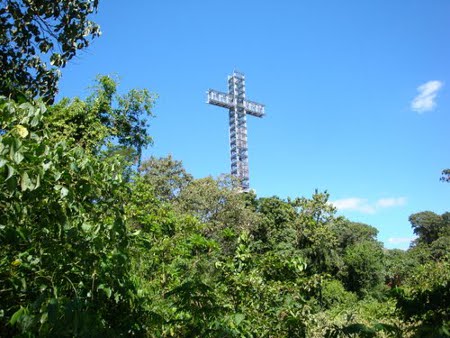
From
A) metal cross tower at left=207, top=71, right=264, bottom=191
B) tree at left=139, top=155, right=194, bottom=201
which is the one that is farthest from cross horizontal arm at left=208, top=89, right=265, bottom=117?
tree at left=139, top=155, right=194, bottom=201

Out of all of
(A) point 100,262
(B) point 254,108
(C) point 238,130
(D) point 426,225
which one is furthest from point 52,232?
(B) point 254,108

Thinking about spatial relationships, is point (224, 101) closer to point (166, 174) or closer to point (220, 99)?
point (220, 99)

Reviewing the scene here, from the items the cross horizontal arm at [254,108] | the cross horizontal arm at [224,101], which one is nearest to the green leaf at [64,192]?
the cross horizontal arm at [224,101]

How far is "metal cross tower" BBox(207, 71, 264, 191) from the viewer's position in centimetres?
5628

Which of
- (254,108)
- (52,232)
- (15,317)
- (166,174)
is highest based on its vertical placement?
(254,108)

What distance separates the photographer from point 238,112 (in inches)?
2387

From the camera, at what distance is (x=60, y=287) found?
170cm

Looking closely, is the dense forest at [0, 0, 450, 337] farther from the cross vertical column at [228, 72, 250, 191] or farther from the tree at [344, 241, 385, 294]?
the cross vertical column at [228, 72, 250, 191]

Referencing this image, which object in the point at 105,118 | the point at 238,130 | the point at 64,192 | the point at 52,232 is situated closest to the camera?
the point at 64,192

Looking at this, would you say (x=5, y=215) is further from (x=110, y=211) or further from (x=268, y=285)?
(x=268, y=285)

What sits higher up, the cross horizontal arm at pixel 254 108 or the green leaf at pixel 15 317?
the cross horizontal arm at pixel 254 108

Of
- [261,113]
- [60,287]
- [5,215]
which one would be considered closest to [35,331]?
[60,287]

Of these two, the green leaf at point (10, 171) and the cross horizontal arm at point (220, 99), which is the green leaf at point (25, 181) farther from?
the cross horizontal arm at point (220, 99)

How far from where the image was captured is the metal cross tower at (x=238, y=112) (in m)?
56.3
